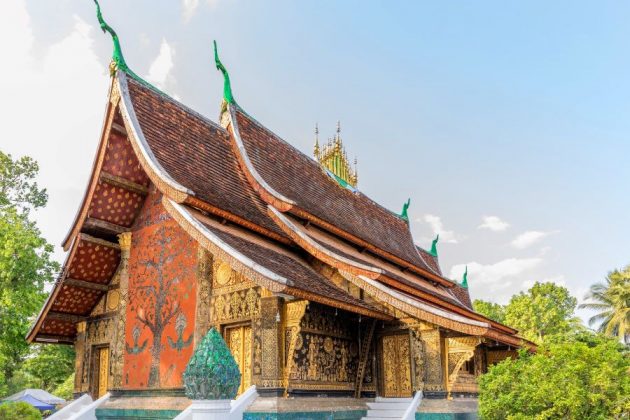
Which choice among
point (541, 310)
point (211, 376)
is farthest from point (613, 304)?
point (211, 376)

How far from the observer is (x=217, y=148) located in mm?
10344

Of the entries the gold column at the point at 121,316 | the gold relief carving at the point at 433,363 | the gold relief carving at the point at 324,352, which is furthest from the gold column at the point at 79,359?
the gold relief carving at the point at 433,363

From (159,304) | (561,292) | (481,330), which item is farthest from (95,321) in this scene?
(561,292)

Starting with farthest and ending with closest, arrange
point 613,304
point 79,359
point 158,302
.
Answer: point 613,304 < point 79,359 < point 158,302

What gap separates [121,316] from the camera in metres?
9.51

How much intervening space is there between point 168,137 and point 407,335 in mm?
5003

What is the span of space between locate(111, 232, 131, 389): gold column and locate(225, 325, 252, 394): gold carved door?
2.32 metres

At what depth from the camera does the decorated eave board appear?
7715mm

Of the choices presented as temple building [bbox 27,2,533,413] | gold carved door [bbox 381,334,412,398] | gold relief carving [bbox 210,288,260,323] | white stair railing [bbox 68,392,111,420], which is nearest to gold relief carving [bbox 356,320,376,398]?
temple building [bbox 27,2,533,413]

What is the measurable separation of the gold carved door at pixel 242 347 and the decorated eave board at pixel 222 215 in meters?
1.12

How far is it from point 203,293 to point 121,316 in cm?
211

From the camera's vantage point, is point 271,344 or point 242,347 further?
point 242,347

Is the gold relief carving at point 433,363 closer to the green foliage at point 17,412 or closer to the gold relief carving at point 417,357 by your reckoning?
the gold relief carving at point 417,357

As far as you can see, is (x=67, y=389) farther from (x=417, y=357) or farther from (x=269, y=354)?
(x=417, y=357)
